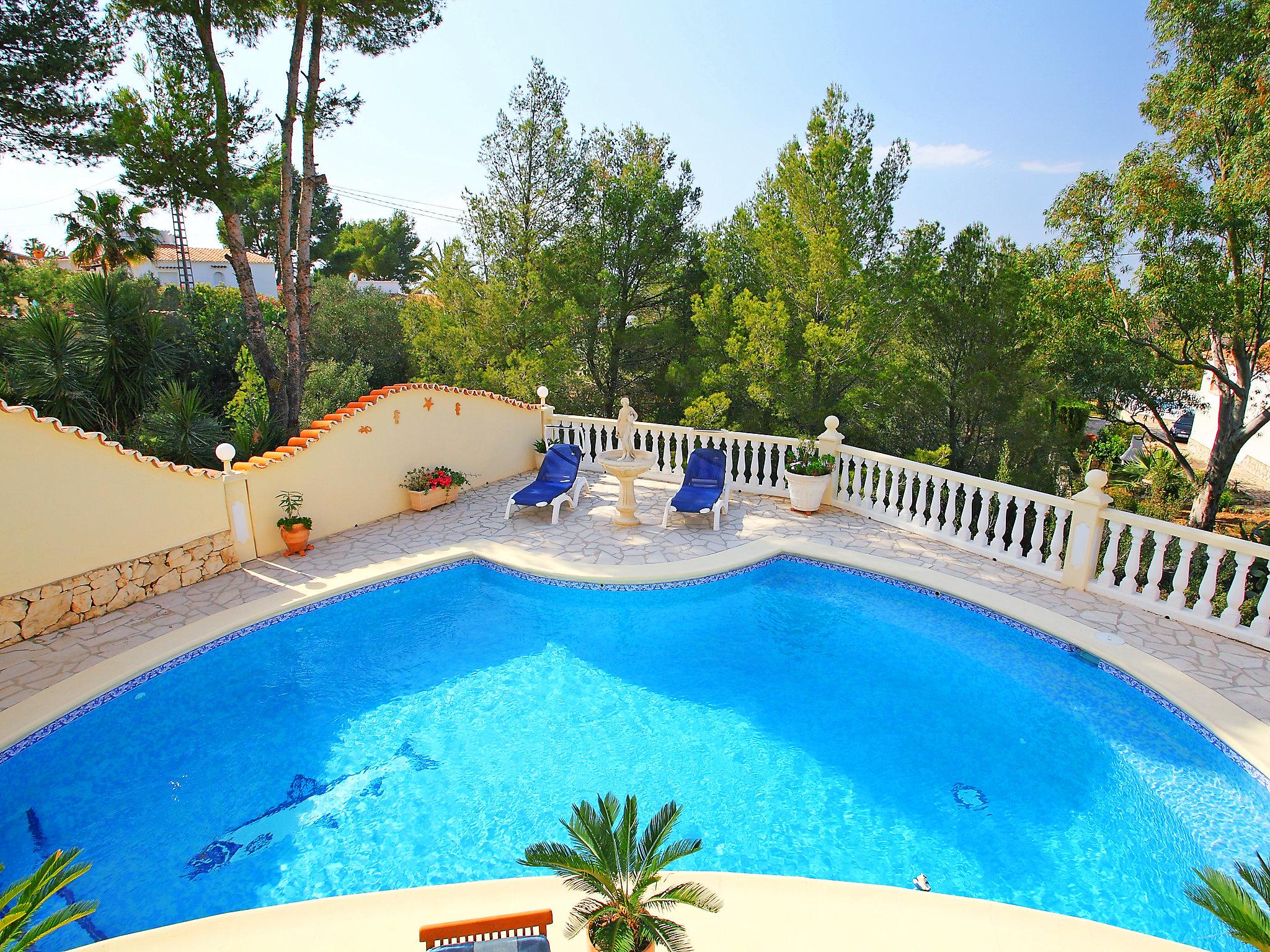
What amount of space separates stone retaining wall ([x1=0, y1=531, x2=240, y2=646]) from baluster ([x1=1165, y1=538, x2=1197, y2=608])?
33.8ft

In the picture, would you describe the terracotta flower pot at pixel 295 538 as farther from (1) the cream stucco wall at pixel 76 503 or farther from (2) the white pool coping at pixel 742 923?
(2) the white pool coping at pixel 742 923

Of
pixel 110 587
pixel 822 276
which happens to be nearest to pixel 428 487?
pixel 110 587

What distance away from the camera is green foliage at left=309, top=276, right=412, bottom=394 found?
63.2 feet

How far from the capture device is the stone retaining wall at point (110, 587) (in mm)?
6047

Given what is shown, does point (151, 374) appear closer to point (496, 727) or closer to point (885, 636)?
point (496, 727)

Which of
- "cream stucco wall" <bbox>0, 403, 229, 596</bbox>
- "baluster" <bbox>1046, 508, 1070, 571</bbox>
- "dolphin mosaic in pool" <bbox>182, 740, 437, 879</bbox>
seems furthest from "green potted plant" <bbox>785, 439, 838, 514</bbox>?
"cream stucco wall" <bbox>0, 403, 229, 596</bbox>

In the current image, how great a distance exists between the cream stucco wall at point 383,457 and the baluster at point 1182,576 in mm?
9515

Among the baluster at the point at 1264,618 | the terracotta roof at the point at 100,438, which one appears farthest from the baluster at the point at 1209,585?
the terracotta roof at the point at 100,438

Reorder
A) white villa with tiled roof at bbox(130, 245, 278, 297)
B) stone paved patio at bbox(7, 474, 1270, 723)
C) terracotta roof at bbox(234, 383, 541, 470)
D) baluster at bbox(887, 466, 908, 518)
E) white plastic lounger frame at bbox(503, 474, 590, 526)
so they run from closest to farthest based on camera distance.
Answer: stone paved patio at bbox(7, 474, 1270, 723), terracotta roof at bbox(234, 383, 541, 470), baluster at bbox(887, 466, 908, 518), white plastic lounger frame at bbox(503, 474, 590, 526), white villa with tiled roof at bbox(130, 245, 278, 297)

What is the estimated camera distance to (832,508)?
10.2 m

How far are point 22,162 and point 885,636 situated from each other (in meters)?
15.9

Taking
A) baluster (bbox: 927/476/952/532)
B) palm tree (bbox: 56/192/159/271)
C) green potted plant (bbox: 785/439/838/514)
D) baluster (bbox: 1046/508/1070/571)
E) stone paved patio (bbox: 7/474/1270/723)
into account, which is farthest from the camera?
palm tree (bbox: 56/192/159/271)

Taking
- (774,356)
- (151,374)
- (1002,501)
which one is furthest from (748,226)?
(151,374)

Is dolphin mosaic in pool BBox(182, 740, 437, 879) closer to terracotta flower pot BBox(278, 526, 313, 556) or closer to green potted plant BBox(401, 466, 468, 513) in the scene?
terracotta flower pot BBox(278, 526, 313, 556)
